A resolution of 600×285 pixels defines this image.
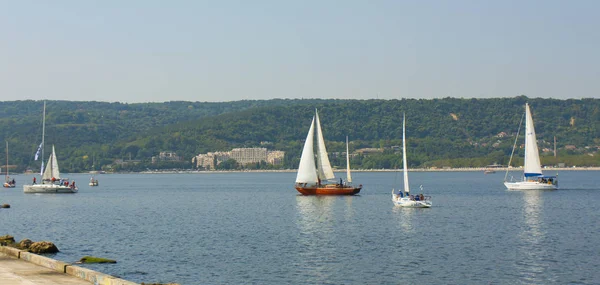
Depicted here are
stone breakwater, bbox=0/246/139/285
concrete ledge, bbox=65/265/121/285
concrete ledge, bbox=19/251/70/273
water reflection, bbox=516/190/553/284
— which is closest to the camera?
stone breakwater, bbox=0/246/139/285

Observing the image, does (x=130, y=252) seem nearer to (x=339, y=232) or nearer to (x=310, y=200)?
(x=339, y=232)

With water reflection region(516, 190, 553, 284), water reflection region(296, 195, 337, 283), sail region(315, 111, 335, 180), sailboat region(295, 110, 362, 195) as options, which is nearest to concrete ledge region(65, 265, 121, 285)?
water reflection region(296, 195, 337, 283)

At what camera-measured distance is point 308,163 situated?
101 m

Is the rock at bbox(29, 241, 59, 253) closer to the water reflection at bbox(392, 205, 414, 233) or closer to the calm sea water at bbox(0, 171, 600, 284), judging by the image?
the calm sea water at bbox(0, 171, 600, 284)

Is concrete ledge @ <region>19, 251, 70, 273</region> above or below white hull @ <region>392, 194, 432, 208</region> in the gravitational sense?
below

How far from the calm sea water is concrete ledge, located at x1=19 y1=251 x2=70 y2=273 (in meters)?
5.16

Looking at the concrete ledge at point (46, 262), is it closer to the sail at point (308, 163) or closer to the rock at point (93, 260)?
the rock at point (93, 260)

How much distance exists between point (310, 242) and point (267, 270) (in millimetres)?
12722

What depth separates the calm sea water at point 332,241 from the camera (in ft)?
131

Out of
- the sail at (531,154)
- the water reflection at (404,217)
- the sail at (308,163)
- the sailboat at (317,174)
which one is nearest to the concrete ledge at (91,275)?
the water reflection at (404,217)

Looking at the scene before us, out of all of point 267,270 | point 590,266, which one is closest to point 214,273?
point 267,270

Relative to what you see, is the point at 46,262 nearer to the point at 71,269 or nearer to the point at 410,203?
the point at 71,269

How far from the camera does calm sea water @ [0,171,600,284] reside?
39938 millimetres

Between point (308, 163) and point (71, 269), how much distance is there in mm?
71676
